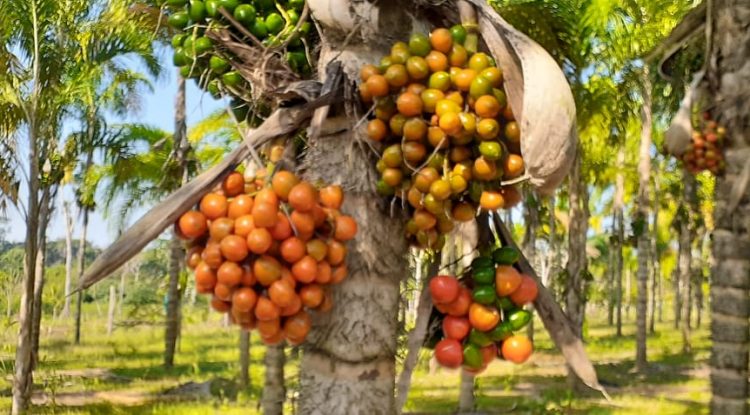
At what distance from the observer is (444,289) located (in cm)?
150

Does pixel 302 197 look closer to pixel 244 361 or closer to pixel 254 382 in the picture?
pixel 244 361

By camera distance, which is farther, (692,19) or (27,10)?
(27,10)

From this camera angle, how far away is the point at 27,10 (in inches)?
319

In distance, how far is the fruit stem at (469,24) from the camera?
146 cm

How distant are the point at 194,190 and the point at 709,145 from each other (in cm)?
404

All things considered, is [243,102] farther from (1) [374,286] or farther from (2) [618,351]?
(2) [618,351]

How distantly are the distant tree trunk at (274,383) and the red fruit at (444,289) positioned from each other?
16.7ft

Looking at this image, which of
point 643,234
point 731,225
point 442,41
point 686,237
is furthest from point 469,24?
point 686,237

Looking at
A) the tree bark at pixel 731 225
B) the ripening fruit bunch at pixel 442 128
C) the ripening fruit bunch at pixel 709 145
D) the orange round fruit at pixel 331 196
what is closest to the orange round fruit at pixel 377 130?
the ripening fruit bunch at pixel 442 128

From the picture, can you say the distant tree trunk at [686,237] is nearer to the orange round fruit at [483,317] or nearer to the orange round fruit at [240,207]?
the orange round fruit at [483,317]

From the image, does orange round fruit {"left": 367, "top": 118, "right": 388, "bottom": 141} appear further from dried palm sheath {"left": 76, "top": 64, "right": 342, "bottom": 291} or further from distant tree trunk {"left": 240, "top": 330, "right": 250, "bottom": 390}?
distant tree trunk {"left": 240, "top": 330, "right": 250, "bottom": 390}

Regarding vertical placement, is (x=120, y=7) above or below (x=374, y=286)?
above

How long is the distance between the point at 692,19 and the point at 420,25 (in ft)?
13.3

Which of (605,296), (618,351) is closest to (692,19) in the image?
(618,351)
